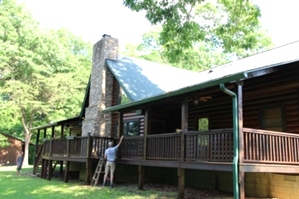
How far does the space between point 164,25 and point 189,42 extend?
1.86m

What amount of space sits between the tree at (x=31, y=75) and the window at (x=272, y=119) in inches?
931

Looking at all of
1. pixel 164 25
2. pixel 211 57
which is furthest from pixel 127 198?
pixel 211 57

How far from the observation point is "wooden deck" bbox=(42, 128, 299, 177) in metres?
8.56

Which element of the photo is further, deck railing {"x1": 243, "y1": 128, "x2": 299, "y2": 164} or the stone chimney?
the stone chimney

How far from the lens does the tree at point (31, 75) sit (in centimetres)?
3009

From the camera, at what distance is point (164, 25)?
14172 millimetres

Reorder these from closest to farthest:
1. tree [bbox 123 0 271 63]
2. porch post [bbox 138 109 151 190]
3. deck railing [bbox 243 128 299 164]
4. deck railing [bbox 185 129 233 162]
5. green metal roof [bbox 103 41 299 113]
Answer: deck railing [bbox 243 128 299 164] → deck railing [bbox 185 129 233 162] → porch post [bbox 138 109 151 190] → tree [bbox 123 0 271 63] → green metal roof [bbox 103 41 299 113]

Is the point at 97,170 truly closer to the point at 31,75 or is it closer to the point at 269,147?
the point at 269,147

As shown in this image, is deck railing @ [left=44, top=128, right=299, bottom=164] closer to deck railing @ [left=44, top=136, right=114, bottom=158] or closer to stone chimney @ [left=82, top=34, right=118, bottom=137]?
deck railing @ [left=44, top=136, right=114, bottom=158]

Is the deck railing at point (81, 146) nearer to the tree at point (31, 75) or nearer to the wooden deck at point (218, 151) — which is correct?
the wooden deck at point (218, 151)

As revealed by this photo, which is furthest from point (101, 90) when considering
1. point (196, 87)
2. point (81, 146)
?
point (196, 87)

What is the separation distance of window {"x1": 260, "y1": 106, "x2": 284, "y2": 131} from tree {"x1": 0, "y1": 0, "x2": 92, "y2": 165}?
23.6 metres

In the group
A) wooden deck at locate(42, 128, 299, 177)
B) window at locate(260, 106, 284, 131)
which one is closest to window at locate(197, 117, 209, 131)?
window at locate(260, 106, 284, 131)

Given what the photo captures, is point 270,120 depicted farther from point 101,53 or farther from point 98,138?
point 101,53
